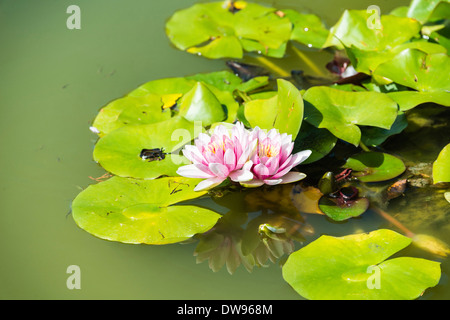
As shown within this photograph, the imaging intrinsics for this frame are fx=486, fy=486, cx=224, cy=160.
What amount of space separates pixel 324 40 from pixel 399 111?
37.9 inches

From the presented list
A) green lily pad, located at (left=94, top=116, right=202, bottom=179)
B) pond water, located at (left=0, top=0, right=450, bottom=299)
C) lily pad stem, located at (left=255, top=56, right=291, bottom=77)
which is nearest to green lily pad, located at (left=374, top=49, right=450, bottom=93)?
pond water, located at (left=0, top=0, right=450, bottom=299)

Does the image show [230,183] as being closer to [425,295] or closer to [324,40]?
[425,295]

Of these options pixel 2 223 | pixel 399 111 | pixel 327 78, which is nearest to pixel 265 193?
pixel 399 111

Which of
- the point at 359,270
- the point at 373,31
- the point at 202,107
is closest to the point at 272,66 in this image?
the point at 373,31

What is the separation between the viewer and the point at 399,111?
2383mm

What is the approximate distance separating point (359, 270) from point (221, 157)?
69 centimetres

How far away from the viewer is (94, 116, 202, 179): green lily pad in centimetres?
224

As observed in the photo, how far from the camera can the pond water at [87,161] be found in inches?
75.0

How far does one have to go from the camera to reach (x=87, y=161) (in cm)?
→ 243

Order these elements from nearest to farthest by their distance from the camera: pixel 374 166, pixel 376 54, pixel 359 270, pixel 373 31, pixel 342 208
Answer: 1. pixel 359 270
2. pixel 342 208
3. pixel 374 166
4. pixel 376 54
5. pixel 373 31

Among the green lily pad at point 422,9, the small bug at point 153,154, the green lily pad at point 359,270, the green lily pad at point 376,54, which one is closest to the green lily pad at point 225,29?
the green lily pad at point 376,54

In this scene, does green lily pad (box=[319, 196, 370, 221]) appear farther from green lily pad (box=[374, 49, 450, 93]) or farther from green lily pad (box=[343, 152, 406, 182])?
green lily pad (box=[374, 49, 450, 93])

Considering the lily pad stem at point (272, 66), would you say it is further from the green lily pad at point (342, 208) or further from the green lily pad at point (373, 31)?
the green lily pad at point (342, 208)

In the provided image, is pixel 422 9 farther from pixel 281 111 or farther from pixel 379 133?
pixel 281 111
